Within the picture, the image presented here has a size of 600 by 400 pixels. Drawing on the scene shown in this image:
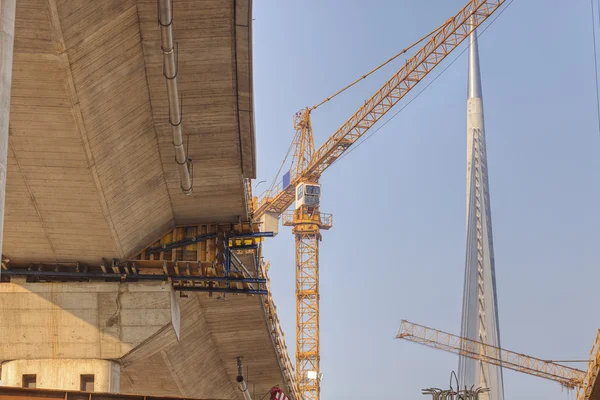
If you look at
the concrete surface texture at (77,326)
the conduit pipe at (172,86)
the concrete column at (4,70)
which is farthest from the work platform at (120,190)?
the concrete column at (4,70)

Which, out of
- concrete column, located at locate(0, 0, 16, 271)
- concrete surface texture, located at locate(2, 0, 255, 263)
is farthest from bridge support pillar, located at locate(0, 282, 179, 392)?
concrete column, located at locate(0, 0, 16, 271)

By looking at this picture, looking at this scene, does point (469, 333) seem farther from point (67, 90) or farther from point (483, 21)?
point (67, 90)

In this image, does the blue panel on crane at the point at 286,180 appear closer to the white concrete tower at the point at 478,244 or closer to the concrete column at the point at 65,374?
the white concrete tower at the point at 478,244

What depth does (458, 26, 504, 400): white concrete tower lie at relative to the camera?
132 meters

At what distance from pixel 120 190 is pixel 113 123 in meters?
3.04

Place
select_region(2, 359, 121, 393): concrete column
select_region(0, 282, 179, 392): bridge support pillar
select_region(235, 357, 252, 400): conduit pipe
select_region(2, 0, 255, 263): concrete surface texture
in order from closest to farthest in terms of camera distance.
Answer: select_region(2, 0, 255, 263): concrete surface texture
select_region(2, 359, 121, 393): concrete column
select_region(0, 282, 179, 392): bridge support pillar
select_region(235, 357, 252, 400): conduit pipe

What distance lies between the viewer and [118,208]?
27844 millimetres

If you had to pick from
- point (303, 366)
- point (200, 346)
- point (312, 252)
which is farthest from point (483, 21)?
point (200, 346)

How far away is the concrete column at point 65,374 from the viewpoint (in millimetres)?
29953

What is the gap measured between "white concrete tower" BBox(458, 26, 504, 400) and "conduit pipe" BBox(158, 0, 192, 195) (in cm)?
10517

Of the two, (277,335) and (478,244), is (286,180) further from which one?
(277,335)

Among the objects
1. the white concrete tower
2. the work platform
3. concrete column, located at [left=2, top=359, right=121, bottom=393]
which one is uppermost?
the white concrete tower

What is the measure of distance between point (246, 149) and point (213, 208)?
4229 millimetres

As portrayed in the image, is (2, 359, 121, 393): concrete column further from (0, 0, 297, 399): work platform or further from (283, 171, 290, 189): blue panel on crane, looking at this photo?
(283, 171, 290, 189): blue panel on crane
